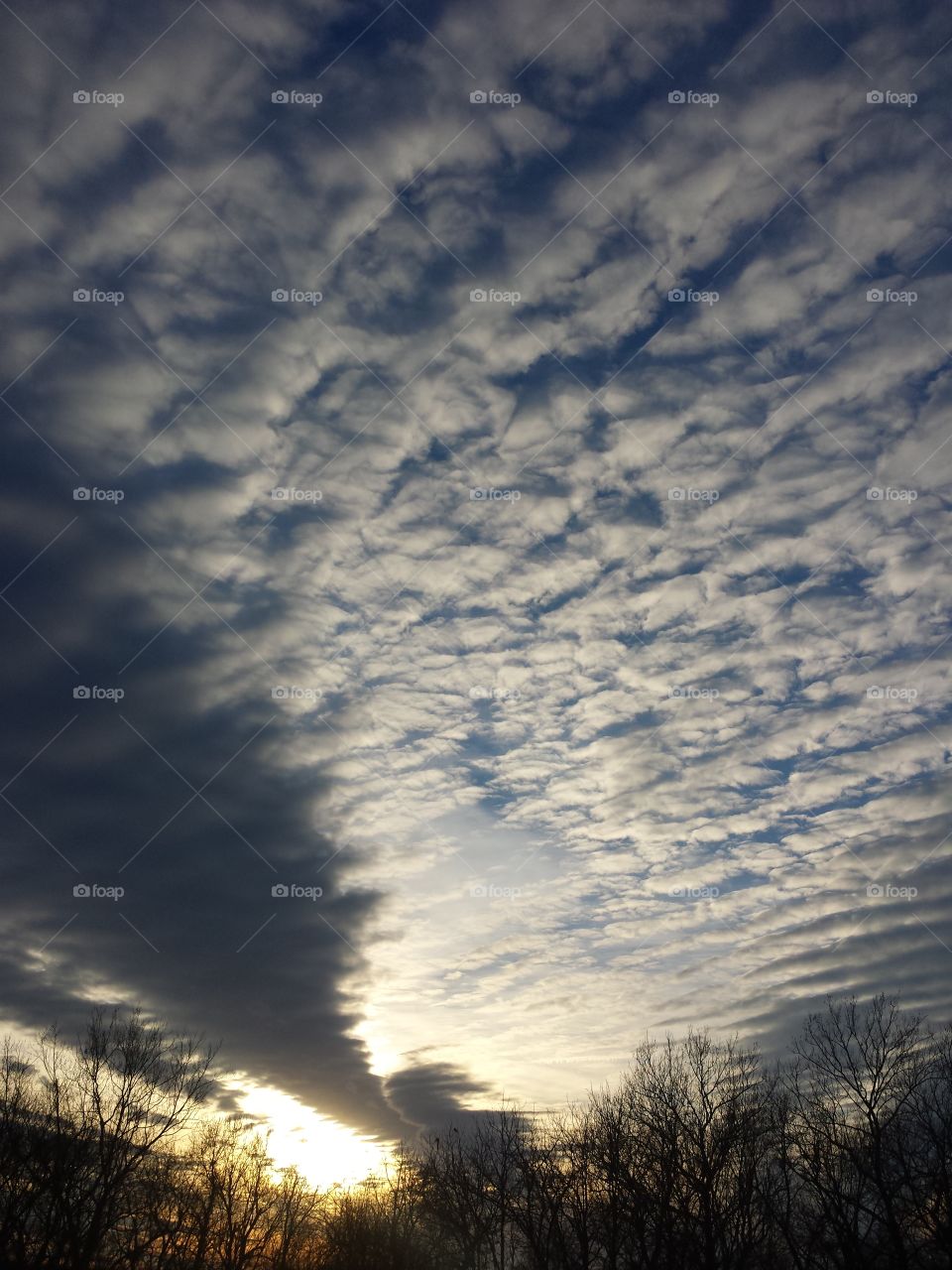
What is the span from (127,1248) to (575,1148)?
29.0 m

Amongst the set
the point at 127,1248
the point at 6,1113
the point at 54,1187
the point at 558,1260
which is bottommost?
the point at 558,1260

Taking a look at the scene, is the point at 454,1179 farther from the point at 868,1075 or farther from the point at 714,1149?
the point at 868,1075

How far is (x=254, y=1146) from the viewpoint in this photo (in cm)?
7000

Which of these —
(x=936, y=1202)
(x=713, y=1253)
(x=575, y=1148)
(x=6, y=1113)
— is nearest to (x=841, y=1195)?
(x=936, y=1202)

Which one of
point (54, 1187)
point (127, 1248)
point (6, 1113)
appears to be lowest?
point (127, 1248)

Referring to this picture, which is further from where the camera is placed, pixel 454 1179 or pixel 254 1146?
pixel 254 1146

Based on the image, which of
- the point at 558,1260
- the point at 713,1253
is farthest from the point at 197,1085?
the point at 713,1253

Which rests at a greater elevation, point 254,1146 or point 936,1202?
point 254,1146

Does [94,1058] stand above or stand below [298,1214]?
above

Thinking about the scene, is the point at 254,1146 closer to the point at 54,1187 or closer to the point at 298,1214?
the point at 298,1214

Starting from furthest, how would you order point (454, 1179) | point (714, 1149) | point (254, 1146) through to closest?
point (254, 1146) → point (454, 1179) → point (714, 1149)

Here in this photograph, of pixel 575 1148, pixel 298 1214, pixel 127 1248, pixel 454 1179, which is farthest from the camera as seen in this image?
pixel 298 1214

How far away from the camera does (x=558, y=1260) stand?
51531mm

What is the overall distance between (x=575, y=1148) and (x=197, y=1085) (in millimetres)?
25551
